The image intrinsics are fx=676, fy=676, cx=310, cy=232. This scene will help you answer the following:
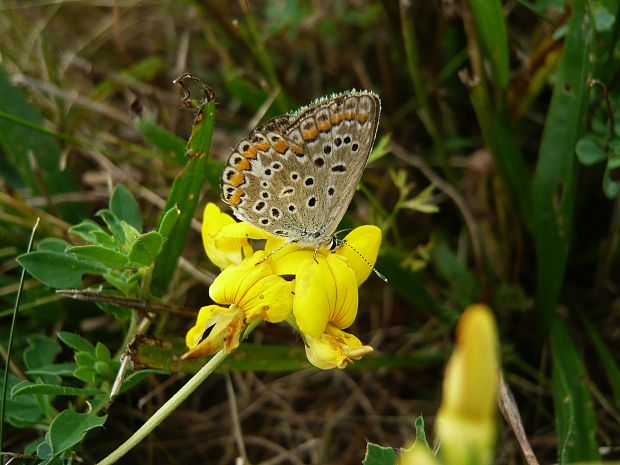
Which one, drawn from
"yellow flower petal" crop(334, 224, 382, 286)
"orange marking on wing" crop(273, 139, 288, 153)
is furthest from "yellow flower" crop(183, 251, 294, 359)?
"orange marking on wing" crop(273, 139, 288, 153)

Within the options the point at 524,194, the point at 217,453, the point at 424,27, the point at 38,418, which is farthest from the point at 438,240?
the point at 38,418

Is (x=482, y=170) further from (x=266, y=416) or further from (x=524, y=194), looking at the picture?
(x=266, y=416)

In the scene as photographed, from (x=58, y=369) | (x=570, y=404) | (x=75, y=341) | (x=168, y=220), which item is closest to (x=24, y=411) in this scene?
(x=58, y=369)

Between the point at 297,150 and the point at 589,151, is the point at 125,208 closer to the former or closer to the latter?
the point at 297,150

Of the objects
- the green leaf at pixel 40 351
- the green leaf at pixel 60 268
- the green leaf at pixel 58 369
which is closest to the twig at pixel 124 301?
the green leaf at pixel 60 268

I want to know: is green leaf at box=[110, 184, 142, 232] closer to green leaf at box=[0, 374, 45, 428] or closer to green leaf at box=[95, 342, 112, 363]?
green leaf at box=[95, 342, 112, 363]
